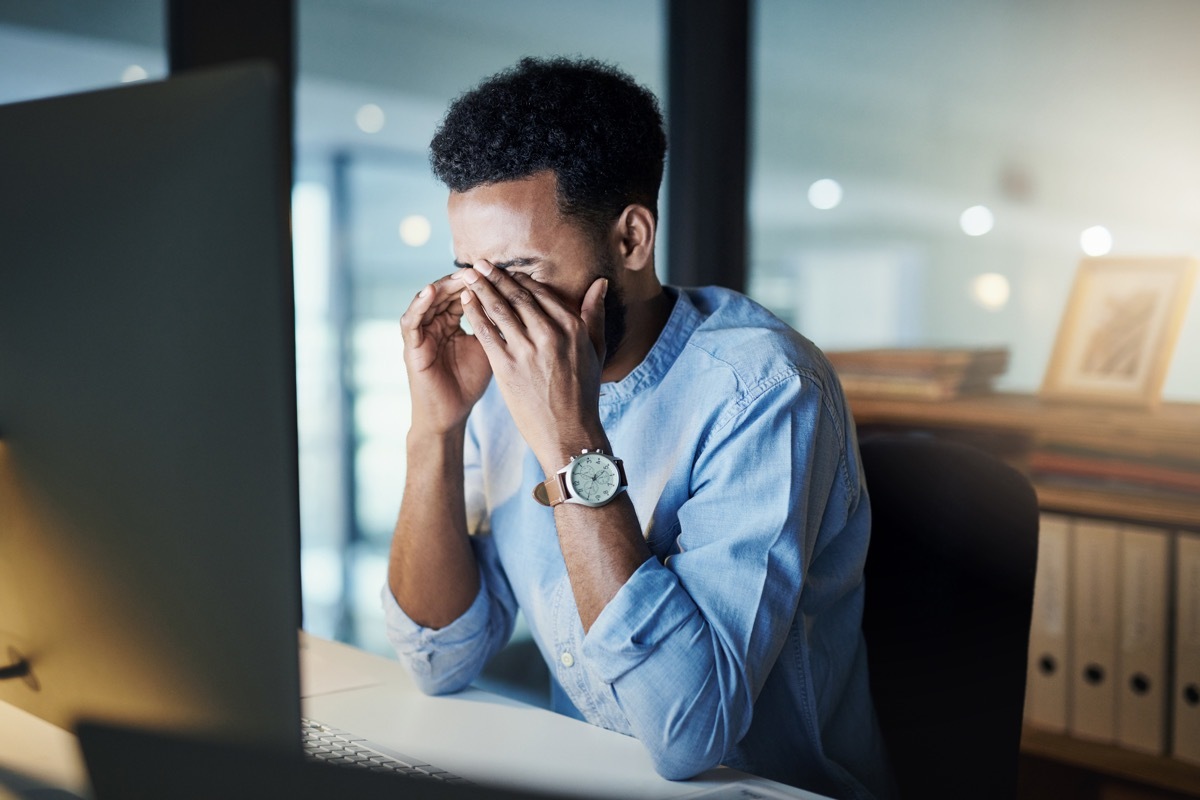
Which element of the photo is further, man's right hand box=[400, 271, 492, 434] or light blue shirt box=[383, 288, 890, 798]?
man's right hand box=[400, 271, 492, 434]

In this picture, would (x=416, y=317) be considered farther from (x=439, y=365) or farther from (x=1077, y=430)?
(x=1077, y=430)

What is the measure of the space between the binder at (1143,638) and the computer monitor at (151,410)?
1820 millimetres

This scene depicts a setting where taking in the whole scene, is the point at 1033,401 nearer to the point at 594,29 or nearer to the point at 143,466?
the point at 594,29

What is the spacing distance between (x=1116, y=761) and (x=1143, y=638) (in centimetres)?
25

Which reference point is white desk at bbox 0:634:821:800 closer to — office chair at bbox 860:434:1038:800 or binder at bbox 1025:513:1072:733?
office chair at bbox 860:434:1038:800

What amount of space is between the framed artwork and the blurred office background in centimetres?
14

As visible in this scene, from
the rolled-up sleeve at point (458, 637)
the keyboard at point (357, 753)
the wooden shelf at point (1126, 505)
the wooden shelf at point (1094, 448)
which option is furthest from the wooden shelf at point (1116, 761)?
the keyboard at point (357, 753)

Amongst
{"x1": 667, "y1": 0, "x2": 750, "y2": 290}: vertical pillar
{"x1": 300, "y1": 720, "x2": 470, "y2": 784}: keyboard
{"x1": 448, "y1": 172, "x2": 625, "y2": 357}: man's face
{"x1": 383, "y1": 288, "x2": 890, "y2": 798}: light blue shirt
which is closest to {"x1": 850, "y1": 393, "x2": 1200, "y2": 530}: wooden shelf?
{"x1": 667, "y1": 0, "x2": 750, "y2": 290}: vertical pillar

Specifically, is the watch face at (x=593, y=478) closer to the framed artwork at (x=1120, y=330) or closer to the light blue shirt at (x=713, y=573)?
the light blue shirt at (x=713, y=573)

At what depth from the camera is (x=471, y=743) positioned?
1.11 metres

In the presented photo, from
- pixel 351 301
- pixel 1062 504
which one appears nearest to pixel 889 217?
pixel 1062 504

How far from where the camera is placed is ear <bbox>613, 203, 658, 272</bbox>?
1.31 meters

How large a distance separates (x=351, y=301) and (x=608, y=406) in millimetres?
1532

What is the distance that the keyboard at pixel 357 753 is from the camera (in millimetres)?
1009
